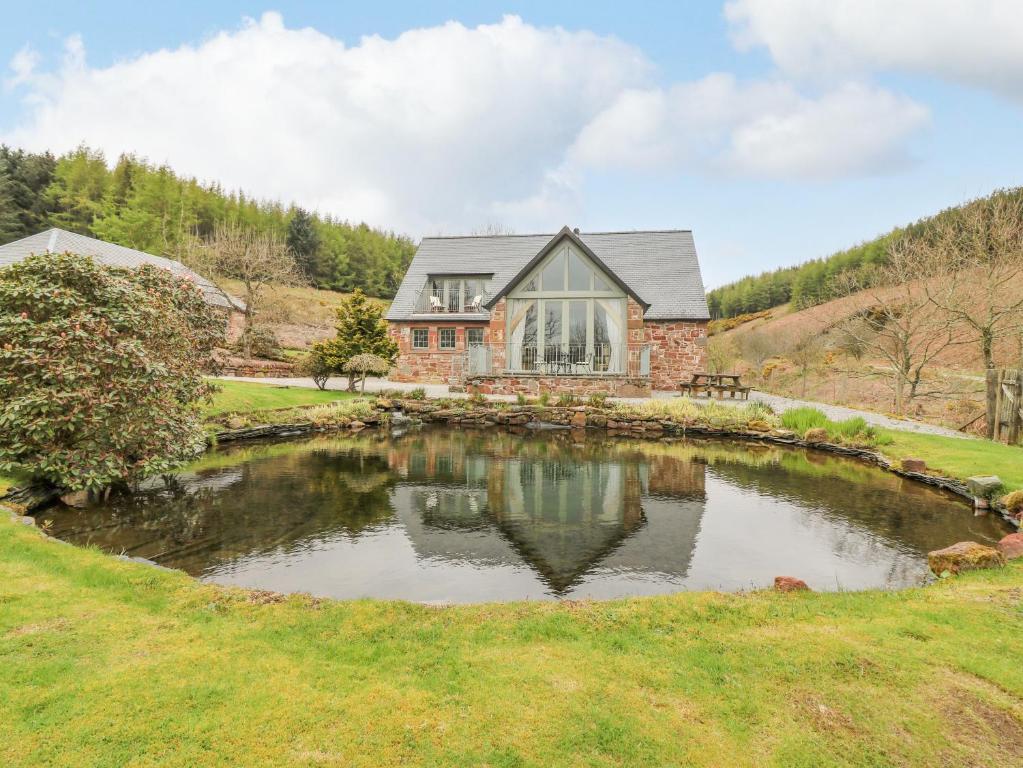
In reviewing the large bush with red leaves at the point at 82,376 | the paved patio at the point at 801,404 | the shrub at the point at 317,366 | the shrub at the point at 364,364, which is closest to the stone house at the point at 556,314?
the paved patio at the point at 801,404

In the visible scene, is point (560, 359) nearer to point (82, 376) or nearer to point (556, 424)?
point (556, 424)

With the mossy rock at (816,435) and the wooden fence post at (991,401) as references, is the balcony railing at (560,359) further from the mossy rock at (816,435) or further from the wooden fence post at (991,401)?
the wooden fence post at (991,401)

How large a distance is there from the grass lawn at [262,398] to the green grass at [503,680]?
1068cm

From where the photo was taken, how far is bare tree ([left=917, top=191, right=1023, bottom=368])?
51.0 feet

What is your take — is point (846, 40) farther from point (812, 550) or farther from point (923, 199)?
point (923, 199)

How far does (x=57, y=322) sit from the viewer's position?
7051 mm

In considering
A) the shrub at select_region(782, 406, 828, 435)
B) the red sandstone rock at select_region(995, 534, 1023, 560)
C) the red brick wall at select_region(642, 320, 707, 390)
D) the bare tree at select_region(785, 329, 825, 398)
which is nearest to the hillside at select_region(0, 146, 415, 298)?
the red brick wall at select_region(642, 320, 707, 390)

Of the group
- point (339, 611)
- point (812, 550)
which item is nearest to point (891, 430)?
point (812, 550)

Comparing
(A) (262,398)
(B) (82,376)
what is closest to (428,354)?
(A) (262,398)

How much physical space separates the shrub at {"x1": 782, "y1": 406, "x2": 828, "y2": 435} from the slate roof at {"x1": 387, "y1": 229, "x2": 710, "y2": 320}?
9.48m

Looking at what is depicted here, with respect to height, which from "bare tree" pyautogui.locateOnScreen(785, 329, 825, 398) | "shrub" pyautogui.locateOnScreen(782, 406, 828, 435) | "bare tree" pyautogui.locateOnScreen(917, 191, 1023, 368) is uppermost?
"bare tree" pyautogui.locateOnScreen(917, 191, 1023, 368)

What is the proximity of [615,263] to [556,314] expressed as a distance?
6849 mm

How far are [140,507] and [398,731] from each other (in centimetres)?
745

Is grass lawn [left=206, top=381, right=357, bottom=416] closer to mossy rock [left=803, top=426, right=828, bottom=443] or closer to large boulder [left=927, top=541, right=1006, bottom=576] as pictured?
large boulder [left=927, top=541, right=1006, bottom=576]
